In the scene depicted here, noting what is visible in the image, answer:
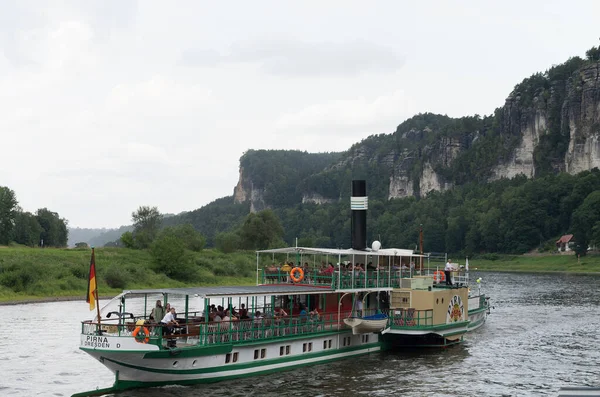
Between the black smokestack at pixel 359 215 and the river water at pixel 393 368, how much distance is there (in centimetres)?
648

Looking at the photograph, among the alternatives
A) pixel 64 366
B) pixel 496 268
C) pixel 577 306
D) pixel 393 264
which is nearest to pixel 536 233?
pixel 496 268

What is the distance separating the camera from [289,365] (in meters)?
32.0

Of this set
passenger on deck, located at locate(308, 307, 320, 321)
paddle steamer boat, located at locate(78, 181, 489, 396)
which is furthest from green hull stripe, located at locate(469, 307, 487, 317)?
passenger on deck, located at locate(308, 307, 320, 321)

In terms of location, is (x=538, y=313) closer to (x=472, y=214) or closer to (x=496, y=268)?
(x=496, y=268)

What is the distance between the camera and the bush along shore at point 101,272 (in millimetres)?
66375

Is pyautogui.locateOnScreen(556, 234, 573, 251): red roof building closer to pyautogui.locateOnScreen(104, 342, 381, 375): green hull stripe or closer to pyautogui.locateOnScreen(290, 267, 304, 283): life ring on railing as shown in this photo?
pyautogui.locateOnScreen(104, 342, 381, 375): green hull stripe

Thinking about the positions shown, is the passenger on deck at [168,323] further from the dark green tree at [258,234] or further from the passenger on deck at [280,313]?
the dark green tree at [258,234]

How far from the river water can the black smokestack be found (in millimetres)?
6476

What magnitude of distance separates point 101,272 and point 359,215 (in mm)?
42397

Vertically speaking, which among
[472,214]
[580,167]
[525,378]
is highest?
[580,167]

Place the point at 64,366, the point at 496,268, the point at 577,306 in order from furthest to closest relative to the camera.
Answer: the point at 496,268, the point at 577,306, the point at 64,366

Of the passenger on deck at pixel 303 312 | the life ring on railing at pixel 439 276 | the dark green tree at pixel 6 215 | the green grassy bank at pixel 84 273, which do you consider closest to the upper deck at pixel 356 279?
the passenger on deck at pixel 303 312

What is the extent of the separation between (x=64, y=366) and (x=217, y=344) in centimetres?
893

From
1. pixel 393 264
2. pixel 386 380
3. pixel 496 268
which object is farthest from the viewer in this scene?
pixel 496 268
